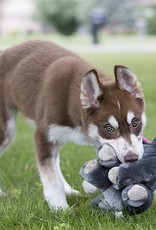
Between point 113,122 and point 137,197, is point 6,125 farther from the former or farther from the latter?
point 137,197

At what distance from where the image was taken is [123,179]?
4.23m

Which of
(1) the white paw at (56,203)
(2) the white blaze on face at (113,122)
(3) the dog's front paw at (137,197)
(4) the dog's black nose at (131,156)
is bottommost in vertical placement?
(1) the white paw at (56,203)

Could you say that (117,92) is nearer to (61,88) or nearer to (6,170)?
(61,88)

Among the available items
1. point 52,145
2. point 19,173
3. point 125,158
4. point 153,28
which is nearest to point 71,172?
point 19,173

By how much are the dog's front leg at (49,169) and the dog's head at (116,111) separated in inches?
22.5

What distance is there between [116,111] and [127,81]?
0.30m

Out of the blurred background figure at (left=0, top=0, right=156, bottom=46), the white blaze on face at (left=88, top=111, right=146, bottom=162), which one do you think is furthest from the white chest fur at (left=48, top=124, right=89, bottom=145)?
the blurred background figure at (left=0, top=0, right=156, bottom=46)

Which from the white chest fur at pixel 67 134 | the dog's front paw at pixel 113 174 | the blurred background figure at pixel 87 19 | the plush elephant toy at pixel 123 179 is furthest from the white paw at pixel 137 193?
the blurred background figure at pixel 87 19

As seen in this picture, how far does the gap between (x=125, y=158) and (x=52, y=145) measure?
108cm

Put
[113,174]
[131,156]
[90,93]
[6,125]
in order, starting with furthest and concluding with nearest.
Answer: [6,125]
[90,93]
[113,174]
[131,156]

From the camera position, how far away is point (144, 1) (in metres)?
81.5

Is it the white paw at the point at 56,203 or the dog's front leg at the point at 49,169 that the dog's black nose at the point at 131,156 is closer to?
the white paw at the point at 56,203

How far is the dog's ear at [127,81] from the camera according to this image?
14.7 ft

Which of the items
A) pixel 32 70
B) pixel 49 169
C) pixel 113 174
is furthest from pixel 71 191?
pixel 113 174
